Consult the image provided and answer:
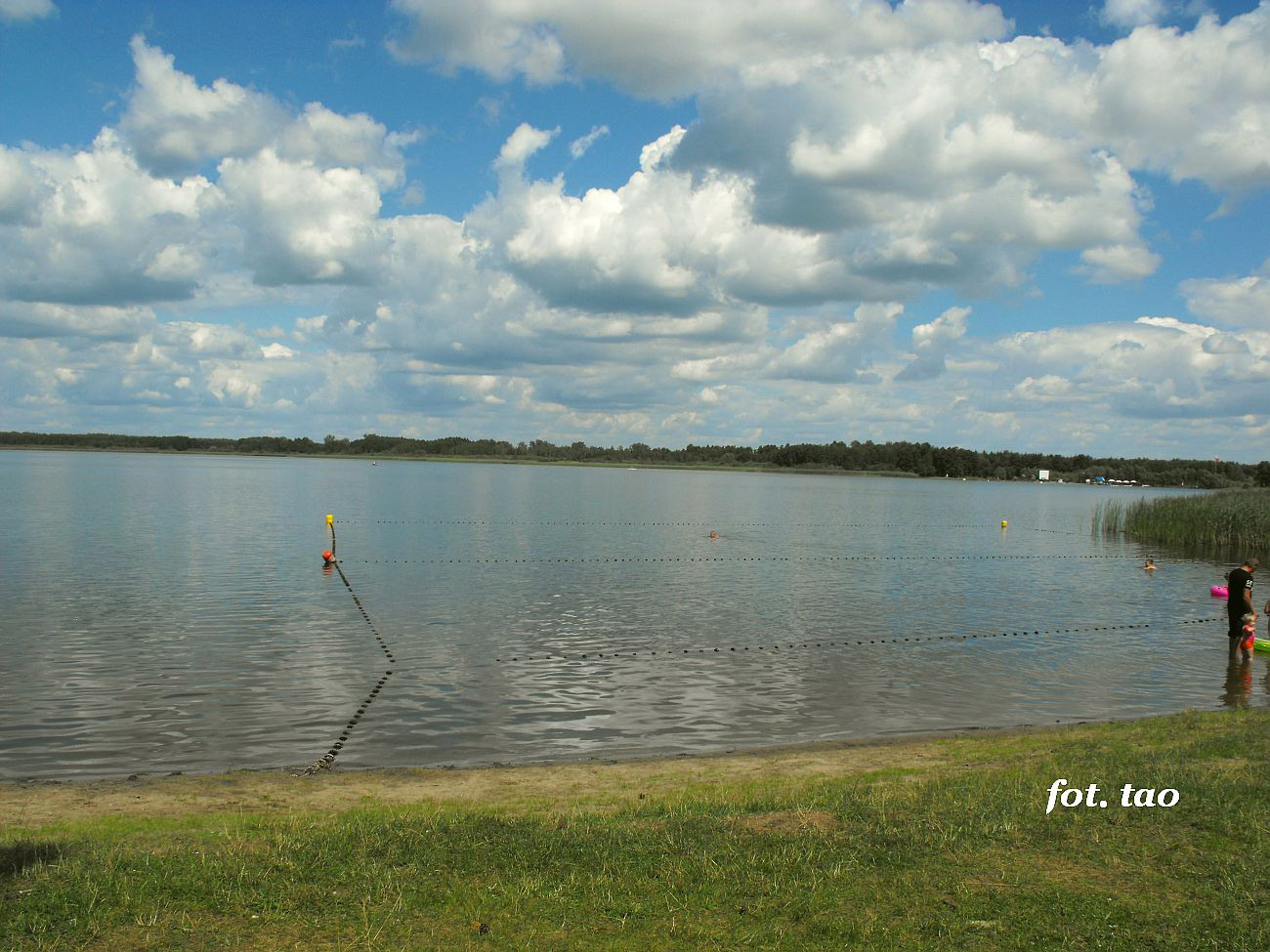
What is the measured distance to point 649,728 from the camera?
1500 cm

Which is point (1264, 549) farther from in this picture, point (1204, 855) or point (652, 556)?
point (1204, 855)

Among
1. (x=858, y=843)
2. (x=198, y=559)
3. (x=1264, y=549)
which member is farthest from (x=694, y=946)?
(x=1264, y=549)

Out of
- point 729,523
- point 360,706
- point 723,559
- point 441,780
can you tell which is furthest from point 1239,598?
point 729,523

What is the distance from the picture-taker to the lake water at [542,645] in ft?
47.9

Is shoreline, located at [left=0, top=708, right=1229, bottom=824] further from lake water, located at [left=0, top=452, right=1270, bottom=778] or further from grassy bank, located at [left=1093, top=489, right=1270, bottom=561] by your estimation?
grassy bank, located at [left=1093, top=489, right=1270, bottom=561]

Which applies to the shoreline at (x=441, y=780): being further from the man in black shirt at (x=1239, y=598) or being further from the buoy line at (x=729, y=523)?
the buoy line at (x=729, y=523)

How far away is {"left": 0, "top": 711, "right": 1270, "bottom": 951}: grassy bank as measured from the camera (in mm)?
6000

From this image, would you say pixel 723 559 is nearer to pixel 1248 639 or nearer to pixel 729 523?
pixel 729 523

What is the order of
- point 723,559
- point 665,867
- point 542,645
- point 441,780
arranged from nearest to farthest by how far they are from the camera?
point 665,867, point 441,780, point 542,645, point 723,559

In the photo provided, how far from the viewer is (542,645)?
21.7 m

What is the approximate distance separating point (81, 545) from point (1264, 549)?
175 ft

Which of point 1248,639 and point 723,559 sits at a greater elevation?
point 1248,639

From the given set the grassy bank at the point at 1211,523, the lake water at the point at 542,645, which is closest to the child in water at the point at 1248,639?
the lake water at the point at 542,645

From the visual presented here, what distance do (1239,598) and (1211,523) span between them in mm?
33615
